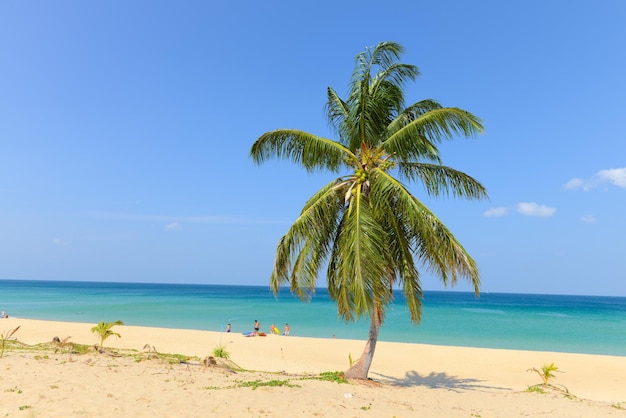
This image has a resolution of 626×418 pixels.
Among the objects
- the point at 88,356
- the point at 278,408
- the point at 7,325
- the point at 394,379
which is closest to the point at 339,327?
the point at 394,379

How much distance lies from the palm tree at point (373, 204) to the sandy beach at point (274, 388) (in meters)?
1.98

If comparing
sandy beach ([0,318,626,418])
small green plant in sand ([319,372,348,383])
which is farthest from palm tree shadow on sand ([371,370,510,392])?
small green plant in sand ([319,372,348,383])

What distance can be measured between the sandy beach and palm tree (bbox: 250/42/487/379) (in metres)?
1.98

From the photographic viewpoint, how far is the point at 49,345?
43.9ft

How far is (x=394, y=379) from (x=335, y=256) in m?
6.78

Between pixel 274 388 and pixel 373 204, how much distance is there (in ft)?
16.4

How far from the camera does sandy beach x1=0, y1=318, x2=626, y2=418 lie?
279 inches

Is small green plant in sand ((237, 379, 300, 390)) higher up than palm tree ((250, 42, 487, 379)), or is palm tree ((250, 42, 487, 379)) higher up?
palm tree ((250, 42, 487, 379))

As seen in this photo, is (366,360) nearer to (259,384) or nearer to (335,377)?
(335,377)

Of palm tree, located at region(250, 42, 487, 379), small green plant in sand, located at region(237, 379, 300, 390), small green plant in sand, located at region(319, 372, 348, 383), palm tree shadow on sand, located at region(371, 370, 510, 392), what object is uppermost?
palm tree, located at region(250, 42, 487, 379)

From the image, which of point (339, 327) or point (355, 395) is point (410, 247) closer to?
point (355, 395)

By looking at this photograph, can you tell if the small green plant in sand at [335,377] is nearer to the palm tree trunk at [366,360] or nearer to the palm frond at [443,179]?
the palm tree trunk at [366,360]

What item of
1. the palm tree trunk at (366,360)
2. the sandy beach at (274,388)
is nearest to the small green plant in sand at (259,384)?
the sandy beach at (274,388)

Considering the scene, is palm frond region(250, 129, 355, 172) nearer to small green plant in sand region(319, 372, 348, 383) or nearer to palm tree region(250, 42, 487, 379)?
palm tree region(250, 42, 487, 379)
